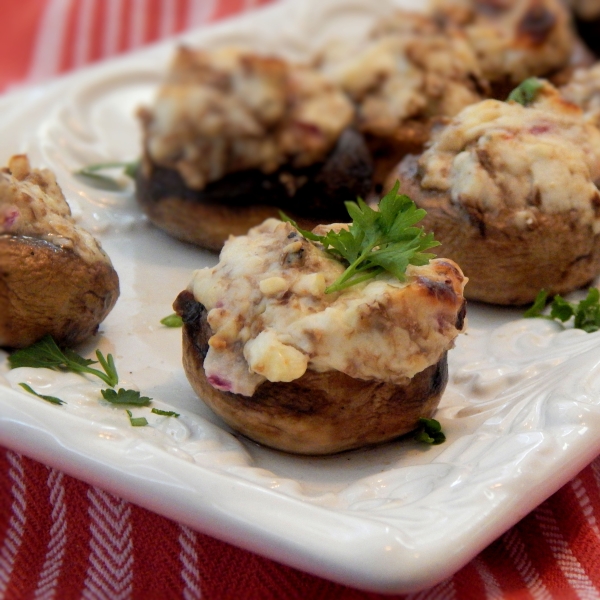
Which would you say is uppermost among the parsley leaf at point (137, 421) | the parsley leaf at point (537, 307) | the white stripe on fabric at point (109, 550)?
the parsley leaf at point (537, 307)

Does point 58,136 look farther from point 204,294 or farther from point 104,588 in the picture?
point 104,588

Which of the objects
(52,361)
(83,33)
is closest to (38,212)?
(52,361)

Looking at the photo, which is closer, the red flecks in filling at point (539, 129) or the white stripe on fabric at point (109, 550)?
the white stripe on fabric at point (109, 550)

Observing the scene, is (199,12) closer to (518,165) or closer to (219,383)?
(518,165)

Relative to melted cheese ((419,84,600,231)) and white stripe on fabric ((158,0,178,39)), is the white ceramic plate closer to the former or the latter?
melted cheese ((419,84,600,231))

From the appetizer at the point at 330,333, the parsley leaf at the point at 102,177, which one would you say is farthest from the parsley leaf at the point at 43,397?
the parsley leaf at the point at 102,177

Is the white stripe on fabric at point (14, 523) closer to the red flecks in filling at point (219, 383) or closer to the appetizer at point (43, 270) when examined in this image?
the appetizer at point (43, 270)
